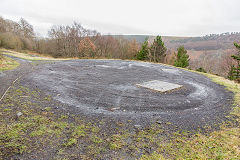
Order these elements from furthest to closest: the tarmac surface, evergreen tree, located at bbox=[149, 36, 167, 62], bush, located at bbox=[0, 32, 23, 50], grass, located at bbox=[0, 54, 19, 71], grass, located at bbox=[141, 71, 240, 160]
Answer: bush, located at bbox=[0, 32, 23, 50] → evergreen tree, located at bbox=[149, 36, 167, 62] → grass, located at bbox=[0, 54, 19, 71] → the tarmac surface → grass, located at bbox=[141, 71, 240, 160]

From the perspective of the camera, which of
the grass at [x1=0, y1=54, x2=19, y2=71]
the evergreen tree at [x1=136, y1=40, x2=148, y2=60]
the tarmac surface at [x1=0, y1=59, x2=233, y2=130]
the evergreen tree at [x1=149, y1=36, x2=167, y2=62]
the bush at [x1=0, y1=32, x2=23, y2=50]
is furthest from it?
the bush at [x1=0, y1=32, x2=23, y2=50]

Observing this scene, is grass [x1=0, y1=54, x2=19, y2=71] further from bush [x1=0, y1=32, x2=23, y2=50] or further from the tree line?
bush [x1=0, y1=32, x2=23, y2=50]

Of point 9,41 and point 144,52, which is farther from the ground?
point 9,41

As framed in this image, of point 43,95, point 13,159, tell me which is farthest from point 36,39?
point 13,159

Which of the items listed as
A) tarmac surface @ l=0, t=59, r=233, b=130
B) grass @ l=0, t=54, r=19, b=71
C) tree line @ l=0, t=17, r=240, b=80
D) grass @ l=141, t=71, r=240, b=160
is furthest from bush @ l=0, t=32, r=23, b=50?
grass @ l=141, t=71, r=240, b=160

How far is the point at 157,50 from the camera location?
30.0 meters

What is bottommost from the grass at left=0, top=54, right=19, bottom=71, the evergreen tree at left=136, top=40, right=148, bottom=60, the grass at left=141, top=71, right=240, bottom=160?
the grass at left=141, top=71, right=240, bottom=160

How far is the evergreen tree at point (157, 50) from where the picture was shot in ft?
95.3

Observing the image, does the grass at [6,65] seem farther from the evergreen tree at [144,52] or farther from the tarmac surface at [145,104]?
the evergreen tree at [144,52]

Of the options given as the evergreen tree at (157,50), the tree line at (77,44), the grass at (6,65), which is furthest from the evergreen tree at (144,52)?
the grass at (6,65)

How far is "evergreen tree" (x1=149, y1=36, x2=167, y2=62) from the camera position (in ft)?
95.3

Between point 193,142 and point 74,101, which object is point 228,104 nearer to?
point 193,142

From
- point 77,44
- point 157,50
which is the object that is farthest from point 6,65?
point 157,50

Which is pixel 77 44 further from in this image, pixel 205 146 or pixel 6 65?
pixel 205 146
